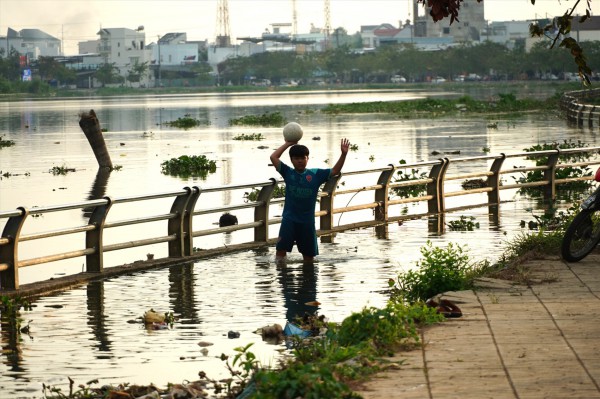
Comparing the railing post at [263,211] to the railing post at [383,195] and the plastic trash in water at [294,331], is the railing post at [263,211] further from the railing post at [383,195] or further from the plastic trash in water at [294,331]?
the plastic trash in water at [294,331]

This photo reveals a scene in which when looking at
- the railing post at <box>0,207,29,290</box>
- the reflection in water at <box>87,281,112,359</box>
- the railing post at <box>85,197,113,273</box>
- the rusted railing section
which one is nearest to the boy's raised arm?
the rusted railing section

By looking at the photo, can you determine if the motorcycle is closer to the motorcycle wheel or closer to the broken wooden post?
the motorcycle wheel

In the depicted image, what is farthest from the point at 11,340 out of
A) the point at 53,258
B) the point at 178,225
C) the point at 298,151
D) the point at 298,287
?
the point at 178,225

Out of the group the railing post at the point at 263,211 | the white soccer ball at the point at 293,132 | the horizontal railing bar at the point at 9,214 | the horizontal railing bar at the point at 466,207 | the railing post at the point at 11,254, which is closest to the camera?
the horizontal railing bar at the point at 9,214

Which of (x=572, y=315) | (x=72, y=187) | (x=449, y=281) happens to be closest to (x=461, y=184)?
(x=72, y=187)

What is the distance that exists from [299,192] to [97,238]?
8.63ft

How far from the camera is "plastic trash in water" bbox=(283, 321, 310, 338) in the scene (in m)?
11.2

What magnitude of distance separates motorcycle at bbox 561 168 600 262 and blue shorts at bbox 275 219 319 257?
3.17m

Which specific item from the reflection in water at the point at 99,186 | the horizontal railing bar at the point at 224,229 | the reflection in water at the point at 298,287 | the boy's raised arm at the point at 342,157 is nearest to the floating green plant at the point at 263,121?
the reflection in water at the point at 99,186

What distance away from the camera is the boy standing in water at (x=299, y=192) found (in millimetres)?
14922

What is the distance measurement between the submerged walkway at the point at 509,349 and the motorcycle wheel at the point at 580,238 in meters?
1.51

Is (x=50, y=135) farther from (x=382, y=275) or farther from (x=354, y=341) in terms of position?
(x=354, y=341)

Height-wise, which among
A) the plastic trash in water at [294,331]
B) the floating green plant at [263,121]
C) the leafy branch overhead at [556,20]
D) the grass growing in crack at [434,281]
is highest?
the leafy branch overhead at [556,20]

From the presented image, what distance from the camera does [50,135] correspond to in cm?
7100
